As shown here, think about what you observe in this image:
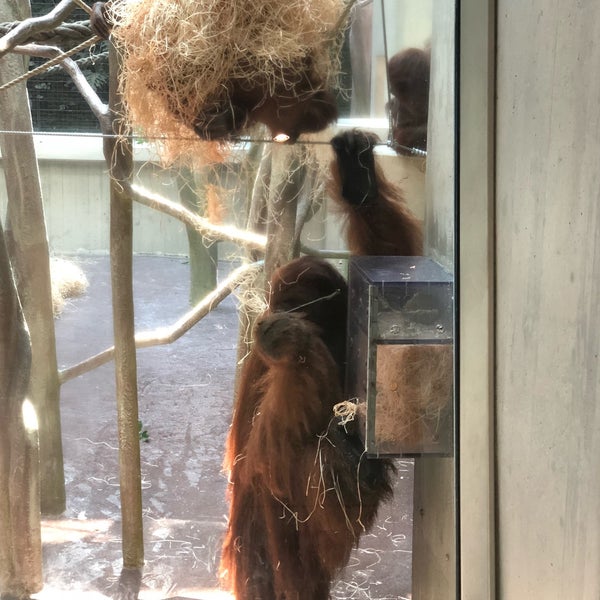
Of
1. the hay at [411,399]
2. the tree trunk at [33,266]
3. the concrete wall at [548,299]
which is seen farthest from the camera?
the tree trunk at [33,266]

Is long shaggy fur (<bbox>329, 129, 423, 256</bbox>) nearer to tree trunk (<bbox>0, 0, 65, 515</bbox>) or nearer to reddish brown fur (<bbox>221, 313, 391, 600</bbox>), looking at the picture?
reddish brown fur (<bbox>221, 313, 391, 600</bbox>)

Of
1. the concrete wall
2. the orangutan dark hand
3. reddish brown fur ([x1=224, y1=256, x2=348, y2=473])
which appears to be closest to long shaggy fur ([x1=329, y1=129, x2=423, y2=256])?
the orangutan dark hand

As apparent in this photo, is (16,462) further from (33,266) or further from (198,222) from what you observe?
(198,222)

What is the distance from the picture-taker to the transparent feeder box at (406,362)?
1229 millimetres

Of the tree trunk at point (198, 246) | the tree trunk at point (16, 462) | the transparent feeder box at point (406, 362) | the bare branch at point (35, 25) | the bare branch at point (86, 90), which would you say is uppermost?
the bare branch at point (35, 25)

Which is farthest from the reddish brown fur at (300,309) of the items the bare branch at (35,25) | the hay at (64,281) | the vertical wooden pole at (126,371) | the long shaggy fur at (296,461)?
the bare branch at (35,25)

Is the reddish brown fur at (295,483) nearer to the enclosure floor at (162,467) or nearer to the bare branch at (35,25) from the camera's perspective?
the enclosure floor at (162,467)

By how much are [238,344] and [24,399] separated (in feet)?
2.15

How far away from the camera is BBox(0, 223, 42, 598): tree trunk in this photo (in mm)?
1929

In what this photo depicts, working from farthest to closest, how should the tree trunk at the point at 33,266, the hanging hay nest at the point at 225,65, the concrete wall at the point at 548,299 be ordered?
the tree trunk at the point at 33,266 < the hanging hay nest at the point at 225,65 < the concrete wall at the point at 548,299

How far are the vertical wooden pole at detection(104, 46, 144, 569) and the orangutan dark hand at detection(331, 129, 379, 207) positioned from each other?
1.70 feet

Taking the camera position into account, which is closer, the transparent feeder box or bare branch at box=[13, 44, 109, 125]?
the transparent feeder box

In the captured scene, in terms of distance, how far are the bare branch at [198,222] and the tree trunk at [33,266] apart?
0.31 meters

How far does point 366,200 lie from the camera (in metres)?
1.70
